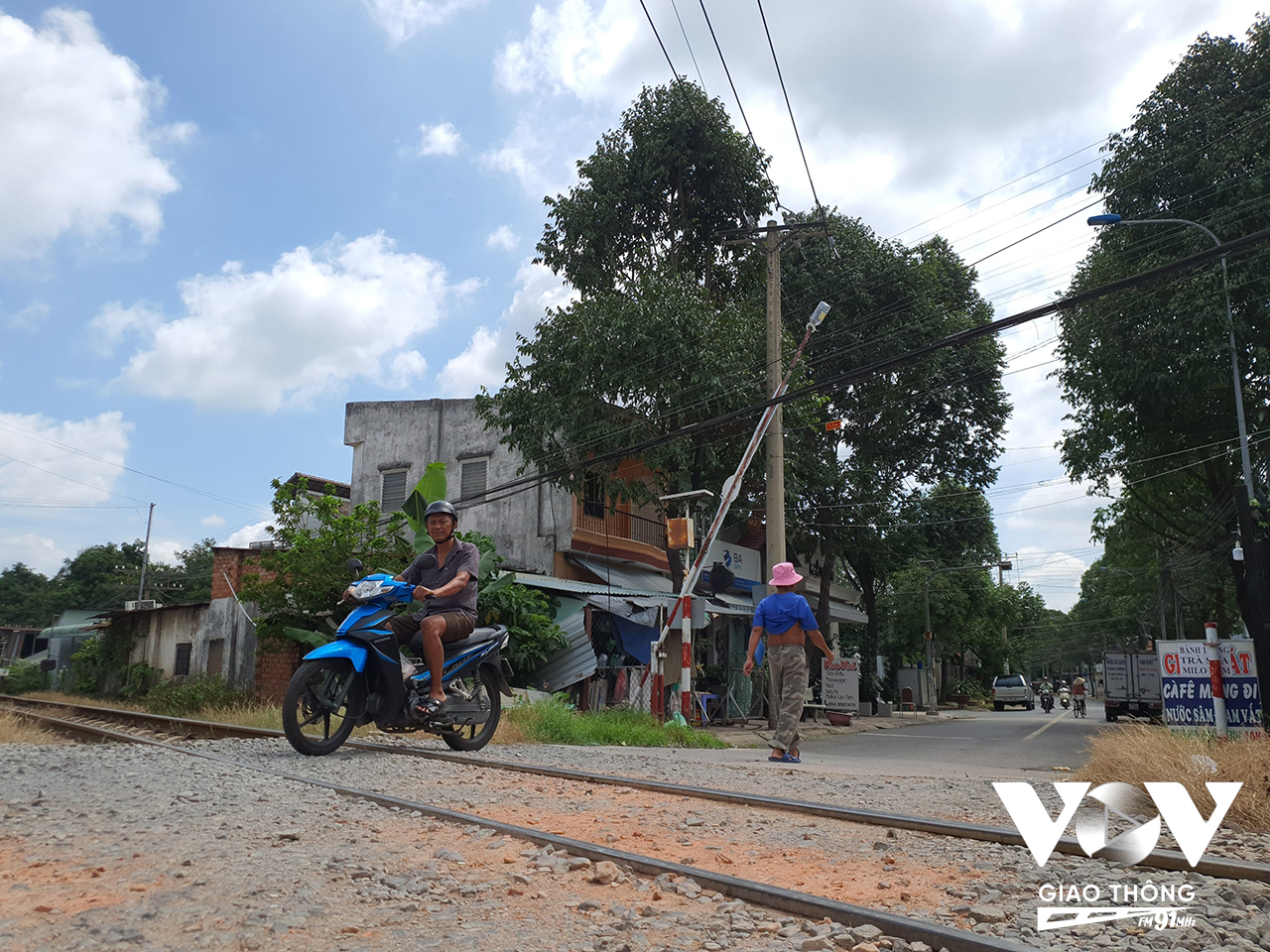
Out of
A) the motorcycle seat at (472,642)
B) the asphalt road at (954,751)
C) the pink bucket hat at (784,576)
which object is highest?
the pink bucket hat at (784,576)

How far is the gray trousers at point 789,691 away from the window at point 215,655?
1859 centimetres

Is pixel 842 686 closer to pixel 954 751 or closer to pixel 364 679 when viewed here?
pixel 954 751

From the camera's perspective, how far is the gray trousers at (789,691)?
909 centimetres

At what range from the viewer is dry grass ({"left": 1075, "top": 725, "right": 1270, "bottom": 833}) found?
4.95 m

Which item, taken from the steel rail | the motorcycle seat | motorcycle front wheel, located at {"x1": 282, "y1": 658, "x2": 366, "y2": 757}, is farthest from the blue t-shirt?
the steel rail

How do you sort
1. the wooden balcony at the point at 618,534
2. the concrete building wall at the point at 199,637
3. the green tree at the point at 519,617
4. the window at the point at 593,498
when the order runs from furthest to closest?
the wooden balcony at the point at 618,534
the window at the point at 593,498
the concrete building wall at the point at 199,637
the green tree at the point at 519,617

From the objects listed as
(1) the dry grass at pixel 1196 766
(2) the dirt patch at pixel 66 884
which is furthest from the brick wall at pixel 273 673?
(1) the dry grass at pixel 1196 766

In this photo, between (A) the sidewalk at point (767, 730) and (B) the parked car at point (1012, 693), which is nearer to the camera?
(A) the sidewalk at point (767, 730)

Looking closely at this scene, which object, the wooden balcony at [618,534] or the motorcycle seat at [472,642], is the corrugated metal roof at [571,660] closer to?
the wooden balcony at [618,534]

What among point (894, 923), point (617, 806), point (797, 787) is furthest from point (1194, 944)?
point (797, 787)

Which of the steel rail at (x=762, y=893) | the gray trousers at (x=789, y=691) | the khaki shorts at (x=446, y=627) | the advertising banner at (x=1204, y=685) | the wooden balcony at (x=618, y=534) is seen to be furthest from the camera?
the wooden balcony at (x=618, y=534)

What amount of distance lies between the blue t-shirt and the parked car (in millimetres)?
46135

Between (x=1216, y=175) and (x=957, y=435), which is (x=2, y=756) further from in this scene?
(x=957, y=435)

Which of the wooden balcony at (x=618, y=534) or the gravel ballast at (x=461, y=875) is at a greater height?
the wooden balcony at (x=618, y=534)
